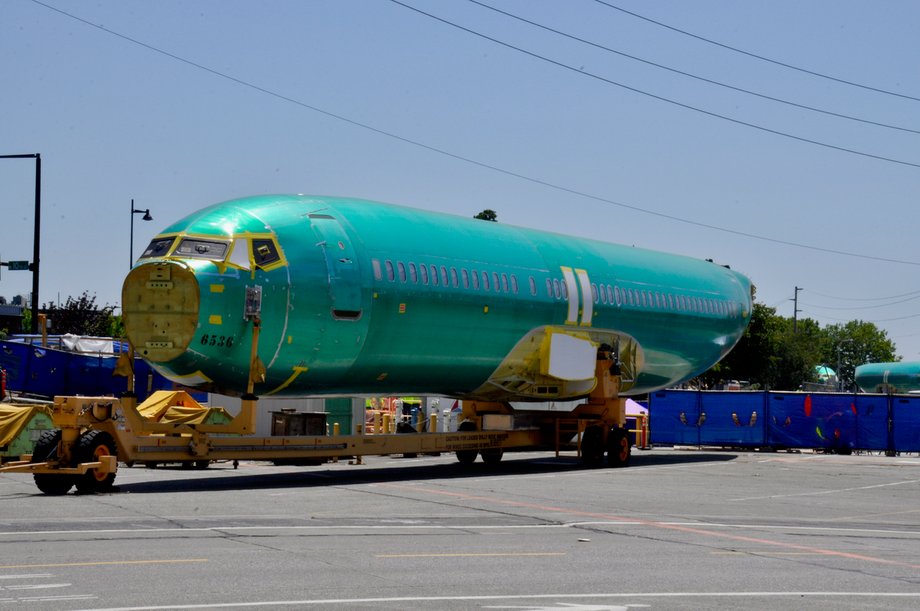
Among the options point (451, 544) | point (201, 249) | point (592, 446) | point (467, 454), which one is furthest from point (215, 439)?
point (592, 446)

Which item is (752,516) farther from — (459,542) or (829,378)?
(829,378)

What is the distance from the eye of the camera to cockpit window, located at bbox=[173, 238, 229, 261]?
21.6 m

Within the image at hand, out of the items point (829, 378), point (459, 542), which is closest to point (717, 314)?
point (459, 542)

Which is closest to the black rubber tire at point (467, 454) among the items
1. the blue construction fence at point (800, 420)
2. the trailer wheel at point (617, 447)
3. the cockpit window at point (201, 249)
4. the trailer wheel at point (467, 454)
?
the trailer wheel at point (467, 454)

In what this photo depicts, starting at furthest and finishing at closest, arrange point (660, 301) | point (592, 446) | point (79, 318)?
1. point (79, 318)
2. point (660, 301)
3. point (592, 446)

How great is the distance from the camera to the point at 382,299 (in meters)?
24.2

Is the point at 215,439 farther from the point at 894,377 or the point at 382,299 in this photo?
the point at 894,377

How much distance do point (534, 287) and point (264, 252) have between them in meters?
8.56

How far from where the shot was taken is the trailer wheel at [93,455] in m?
19.7

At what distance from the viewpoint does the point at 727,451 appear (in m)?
44.8

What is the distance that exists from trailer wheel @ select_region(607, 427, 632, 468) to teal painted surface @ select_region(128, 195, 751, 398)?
244 cm

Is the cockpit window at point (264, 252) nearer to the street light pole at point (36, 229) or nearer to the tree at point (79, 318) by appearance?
the street light pole at point (36, 229)

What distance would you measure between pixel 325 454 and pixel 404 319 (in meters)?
3.12

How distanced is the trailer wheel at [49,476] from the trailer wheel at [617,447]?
15.5 metres
